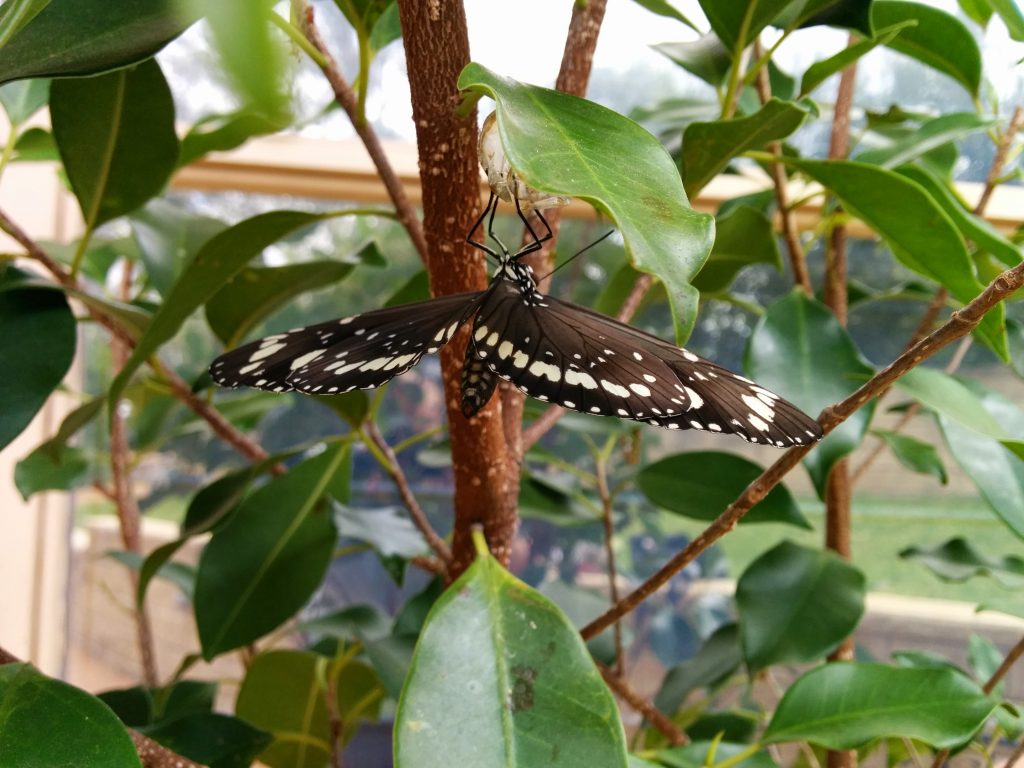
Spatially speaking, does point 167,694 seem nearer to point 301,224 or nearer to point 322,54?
point 301,224

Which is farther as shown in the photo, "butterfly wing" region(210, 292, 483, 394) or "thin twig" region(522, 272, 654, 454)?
"thin twig" region(522, 272, 654, 454)

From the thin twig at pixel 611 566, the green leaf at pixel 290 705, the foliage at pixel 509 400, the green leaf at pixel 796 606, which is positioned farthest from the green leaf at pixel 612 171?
the green leaf at pixel 290 705

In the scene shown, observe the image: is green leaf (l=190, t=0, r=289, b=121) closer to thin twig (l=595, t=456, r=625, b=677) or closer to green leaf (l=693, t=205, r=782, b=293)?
green leaf (l=693, t=205, r=782, b=293)

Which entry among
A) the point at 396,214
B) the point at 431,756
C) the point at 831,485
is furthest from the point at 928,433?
the point at 431,756

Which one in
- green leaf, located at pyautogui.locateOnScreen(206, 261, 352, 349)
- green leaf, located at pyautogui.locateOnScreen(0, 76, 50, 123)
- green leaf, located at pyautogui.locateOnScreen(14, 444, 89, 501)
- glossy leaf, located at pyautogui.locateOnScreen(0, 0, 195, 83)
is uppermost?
glossy leaf, located at pyautogui.locateOnScreen(0, 0, 195, 83)

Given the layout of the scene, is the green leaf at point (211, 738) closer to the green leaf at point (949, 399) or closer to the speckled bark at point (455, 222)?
the speckled bark at point (455, 222)

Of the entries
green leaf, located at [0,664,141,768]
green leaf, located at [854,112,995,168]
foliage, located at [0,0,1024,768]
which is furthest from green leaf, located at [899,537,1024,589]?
green leaf, located at [0,664,141,768]
